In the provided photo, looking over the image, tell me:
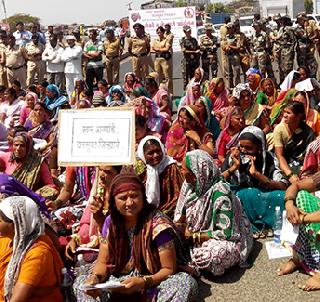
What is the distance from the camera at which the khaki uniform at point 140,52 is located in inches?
464

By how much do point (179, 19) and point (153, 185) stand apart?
1054 cm

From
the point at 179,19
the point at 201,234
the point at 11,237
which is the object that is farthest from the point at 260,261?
the point at 179,19

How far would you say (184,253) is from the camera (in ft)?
12.9

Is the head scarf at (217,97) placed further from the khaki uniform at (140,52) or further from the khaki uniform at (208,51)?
the khaki uniform at (208,51)

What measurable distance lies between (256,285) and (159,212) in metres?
0.90

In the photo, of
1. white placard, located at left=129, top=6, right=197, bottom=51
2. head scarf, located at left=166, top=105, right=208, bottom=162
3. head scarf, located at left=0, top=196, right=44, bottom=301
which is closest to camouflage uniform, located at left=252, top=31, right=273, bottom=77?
white placard, located at left=129, top=6, right=197, bottom=51

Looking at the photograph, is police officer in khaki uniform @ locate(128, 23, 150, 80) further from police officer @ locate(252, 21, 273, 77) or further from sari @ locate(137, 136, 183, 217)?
sari @ locate(137, 136, 183, 217)

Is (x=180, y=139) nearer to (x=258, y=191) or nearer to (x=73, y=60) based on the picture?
(x=258, y=191)

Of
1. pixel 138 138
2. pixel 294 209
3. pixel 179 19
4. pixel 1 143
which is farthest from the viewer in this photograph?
pixel 179 19

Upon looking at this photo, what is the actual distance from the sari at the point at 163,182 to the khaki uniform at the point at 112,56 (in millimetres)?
7841

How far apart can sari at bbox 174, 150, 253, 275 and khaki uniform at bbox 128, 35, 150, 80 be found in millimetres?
7978

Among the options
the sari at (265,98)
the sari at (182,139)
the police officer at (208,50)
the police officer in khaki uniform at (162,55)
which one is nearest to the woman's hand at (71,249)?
the sari at (182,139)

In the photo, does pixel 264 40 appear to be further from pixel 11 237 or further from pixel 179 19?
pixel 11 237

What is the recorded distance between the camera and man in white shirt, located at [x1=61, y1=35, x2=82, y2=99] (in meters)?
11.9
